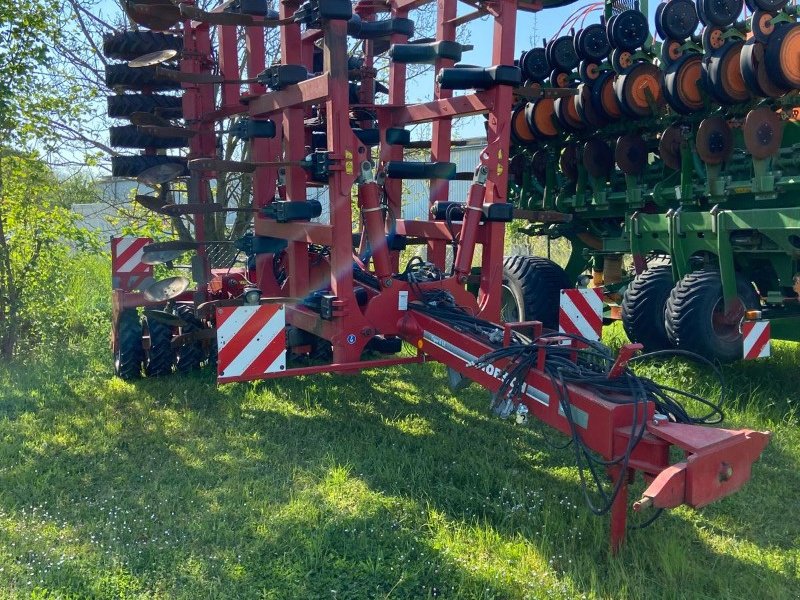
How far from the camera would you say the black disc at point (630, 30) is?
6410mm

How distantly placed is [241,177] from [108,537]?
6.81 meters

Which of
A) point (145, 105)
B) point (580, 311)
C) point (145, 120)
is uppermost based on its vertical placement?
point (145, 105)

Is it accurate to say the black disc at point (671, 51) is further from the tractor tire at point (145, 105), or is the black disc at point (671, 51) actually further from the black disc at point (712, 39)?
the tractor tire at point (145, 105)

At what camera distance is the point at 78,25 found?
9328 mm

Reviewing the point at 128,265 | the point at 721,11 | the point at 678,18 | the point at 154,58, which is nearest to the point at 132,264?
the point at 128,265

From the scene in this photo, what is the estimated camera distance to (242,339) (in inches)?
170

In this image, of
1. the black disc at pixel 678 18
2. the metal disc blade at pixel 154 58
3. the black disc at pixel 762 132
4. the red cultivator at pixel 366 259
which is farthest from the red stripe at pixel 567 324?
the metal disc blade at pixel 154 58

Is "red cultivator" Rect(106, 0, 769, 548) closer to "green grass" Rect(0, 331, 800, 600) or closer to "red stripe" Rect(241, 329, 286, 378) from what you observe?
"red stripe" Rect(241, 329, 286, 378)

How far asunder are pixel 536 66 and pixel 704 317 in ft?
10.8

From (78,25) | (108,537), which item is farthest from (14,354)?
(108,537)

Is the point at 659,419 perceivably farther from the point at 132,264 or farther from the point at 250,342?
the point at 132,264

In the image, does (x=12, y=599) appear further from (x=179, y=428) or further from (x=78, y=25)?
(x=78, y=25)

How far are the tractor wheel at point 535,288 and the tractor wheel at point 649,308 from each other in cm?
77

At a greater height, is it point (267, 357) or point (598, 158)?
point (598, 158)
